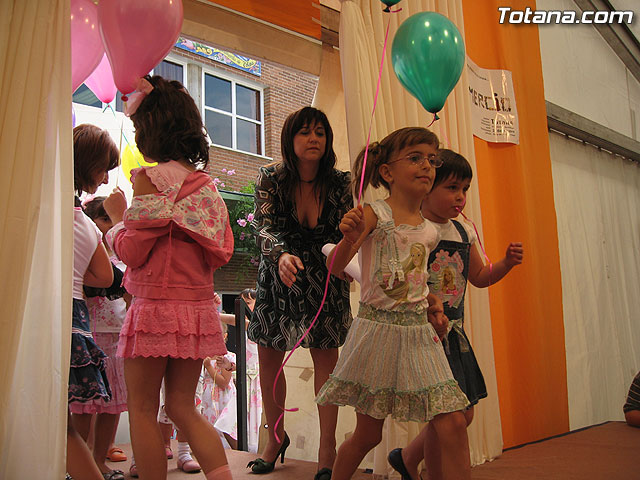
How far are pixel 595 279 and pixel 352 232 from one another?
327 centimetres

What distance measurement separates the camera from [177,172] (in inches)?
60.4

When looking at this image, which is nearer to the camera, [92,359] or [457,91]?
[92,359]

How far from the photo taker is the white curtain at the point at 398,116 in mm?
2152

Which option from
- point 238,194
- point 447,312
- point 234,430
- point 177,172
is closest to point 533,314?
point 447,312

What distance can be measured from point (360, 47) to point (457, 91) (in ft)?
2.49

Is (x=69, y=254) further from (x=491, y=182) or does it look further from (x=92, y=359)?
(x=491, y=182)

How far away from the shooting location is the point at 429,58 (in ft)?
6.11

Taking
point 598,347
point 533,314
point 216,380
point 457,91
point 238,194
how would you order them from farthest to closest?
point 238,194
point 598,347
point 216,380
point 533,314
point 457,91

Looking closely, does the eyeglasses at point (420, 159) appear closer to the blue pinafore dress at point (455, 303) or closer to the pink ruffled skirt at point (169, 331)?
the blue pinafore dress at point (455, 303)

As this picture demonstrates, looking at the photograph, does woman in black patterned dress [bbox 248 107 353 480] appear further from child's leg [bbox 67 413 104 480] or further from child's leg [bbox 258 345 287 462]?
child's leg [bbox 67 413 104 480]

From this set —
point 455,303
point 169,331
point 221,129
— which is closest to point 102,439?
point 169,331

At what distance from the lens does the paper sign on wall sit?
3.03 m

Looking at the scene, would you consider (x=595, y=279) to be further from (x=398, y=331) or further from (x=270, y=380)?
(x=398, y=331)
